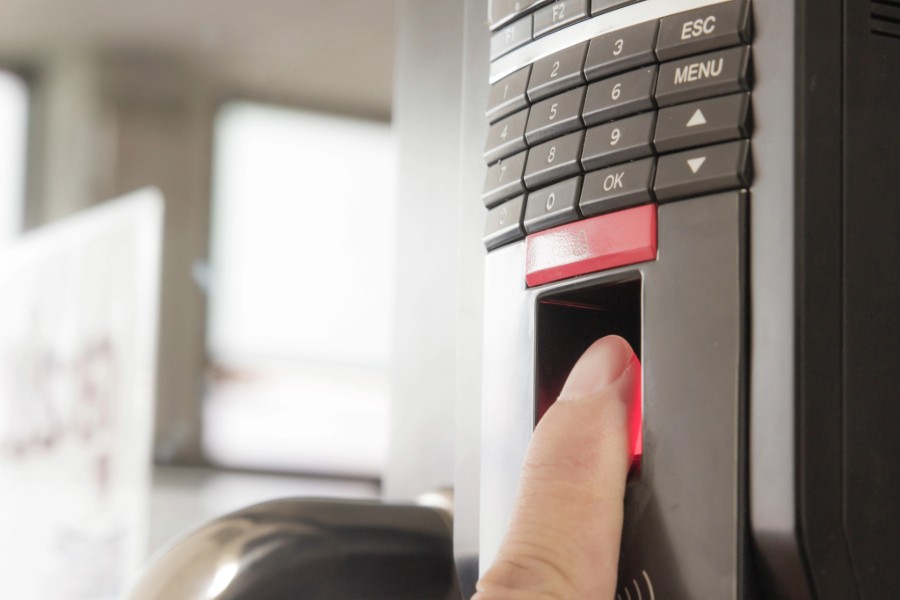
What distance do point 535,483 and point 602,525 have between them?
2cm

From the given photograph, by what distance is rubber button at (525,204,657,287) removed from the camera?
205mm

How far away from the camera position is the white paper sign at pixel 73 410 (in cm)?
116

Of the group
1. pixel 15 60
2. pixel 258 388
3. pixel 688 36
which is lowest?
pixel 258 388

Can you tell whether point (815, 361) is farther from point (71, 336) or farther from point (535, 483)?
point (71, 336)

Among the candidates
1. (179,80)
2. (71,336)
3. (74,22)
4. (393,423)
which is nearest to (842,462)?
(393,423)

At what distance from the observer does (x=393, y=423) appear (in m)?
0.36

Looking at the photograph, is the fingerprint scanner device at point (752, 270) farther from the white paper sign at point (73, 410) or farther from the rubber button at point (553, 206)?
the white paper sign at point (73, 410)

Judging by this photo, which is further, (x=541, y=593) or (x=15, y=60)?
(x=15, y=60)

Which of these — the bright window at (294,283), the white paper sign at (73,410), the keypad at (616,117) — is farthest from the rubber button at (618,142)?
the bright window at (294,283)

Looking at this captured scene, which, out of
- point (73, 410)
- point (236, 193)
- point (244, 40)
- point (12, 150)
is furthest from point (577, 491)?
point (236, 193)

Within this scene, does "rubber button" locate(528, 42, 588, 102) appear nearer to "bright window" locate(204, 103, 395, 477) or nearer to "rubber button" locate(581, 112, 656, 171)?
"rubber button" locate(581, 112, 656, 171)

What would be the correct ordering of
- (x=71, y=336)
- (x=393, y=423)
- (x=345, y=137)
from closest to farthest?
(x=393, y=423), (x=71, y=336), (x=345, y=137)

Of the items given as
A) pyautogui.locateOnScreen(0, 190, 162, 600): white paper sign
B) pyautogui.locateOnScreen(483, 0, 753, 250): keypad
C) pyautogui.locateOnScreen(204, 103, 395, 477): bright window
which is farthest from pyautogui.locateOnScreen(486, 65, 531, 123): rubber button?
pyautogui.locateOnScreen(204, 103, 395, 477): bright window

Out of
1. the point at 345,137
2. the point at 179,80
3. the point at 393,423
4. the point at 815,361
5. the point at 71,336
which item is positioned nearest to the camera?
the point at 815,361
